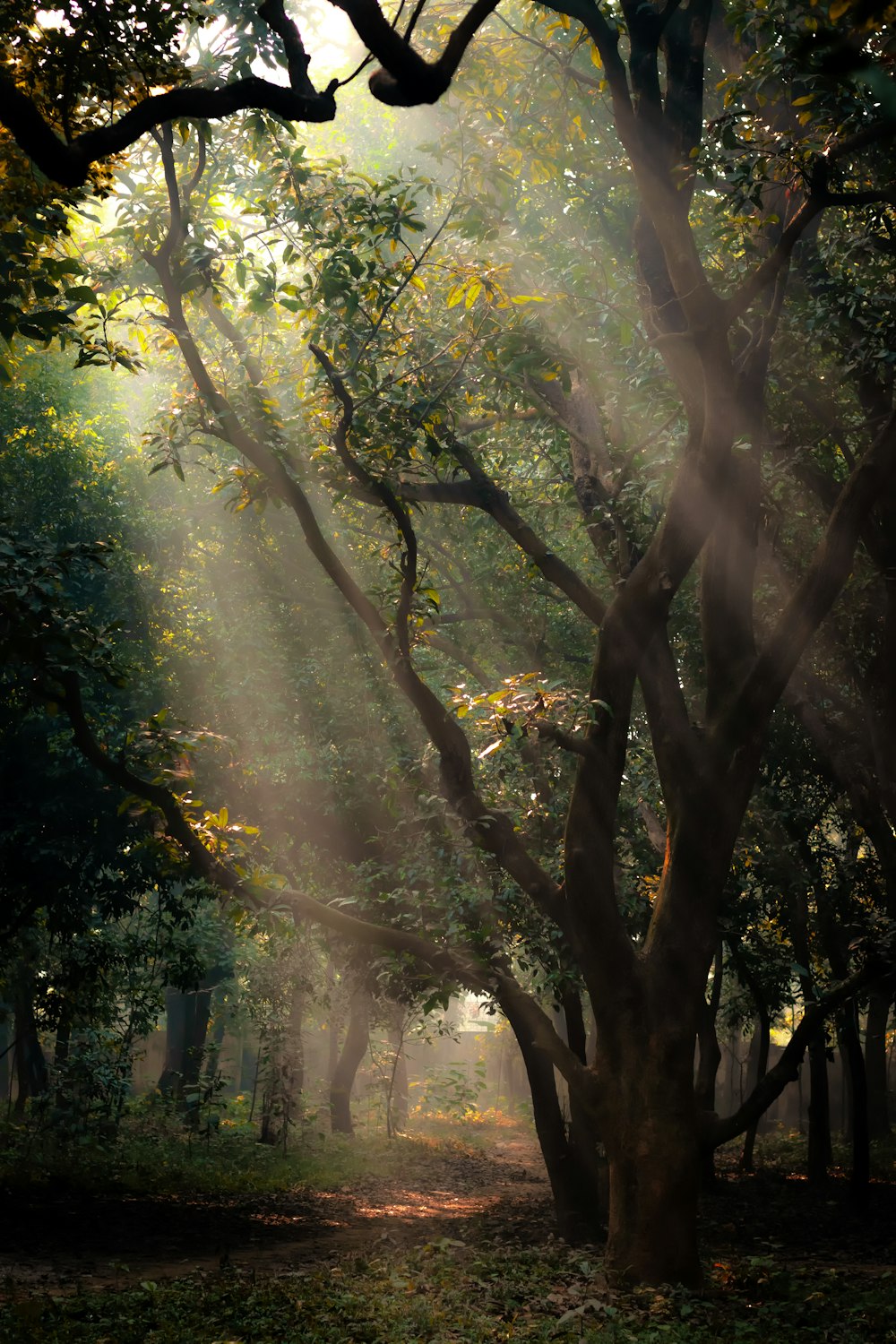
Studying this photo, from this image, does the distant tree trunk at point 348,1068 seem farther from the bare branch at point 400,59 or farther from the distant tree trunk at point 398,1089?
the bare branch at point 400,59

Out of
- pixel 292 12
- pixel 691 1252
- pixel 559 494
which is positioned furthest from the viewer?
pixel 292 12

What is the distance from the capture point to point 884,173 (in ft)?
29.7

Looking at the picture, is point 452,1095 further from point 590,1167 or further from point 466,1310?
point 466,1310

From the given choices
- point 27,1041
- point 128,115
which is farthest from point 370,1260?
point 27,1041

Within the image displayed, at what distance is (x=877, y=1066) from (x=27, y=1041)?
758 inches

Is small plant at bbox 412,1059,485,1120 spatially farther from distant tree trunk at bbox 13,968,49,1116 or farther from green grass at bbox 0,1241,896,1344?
green grass at bbox 0,1241,896,1344

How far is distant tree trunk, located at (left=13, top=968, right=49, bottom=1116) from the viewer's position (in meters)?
21.1

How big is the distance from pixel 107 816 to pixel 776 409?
11.3 m

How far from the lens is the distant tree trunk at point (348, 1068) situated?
25641 millimetres

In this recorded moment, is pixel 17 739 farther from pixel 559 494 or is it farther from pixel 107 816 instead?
pixel 559 494

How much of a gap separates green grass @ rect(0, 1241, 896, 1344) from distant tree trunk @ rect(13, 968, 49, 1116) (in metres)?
13.6

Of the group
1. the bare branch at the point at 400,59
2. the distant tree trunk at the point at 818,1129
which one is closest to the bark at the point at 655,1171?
the bare branch at the point at 400,59

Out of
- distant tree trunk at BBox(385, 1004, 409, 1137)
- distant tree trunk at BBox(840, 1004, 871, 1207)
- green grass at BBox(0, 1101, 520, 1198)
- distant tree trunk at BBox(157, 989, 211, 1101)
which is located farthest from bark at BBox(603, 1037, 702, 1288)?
distant tree trunk at BBox(385, 1004, 409, 1137)

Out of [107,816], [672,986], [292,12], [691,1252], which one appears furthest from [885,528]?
[107,816]
